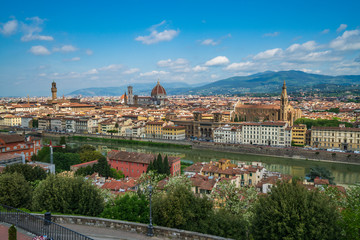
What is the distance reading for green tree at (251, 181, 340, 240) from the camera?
6680mm

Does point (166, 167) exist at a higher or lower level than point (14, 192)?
lower

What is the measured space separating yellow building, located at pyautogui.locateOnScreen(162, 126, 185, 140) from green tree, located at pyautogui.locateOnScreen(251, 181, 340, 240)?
3560 cm

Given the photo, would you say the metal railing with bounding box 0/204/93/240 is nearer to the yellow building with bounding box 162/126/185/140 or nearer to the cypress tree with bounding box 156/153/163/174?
the cypress tree with bounding box 156/153/163/174

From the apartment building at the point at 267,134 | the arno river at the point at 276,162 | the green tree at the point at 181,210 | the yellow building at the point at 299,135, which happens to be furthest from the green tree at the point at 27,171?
the yellow building at the point at 299,135

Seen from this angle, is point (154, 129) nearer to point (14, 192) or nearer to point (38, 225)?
point (14, 192)

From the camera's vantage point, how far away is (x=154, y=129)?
44.4 m

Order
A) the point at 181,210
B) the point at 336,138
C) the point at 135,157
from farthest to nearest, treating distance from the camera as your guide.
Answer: the point at 336,138 → the point at 135,157 → the point at 181,210

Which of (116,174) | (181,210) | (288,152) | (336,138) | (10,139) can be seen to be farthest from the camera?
(336,138)

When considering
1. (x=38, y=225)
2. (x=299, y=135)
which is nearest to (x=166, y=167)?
(x=38, y=225)

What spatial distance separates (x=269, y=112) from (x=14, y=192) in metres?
48.7

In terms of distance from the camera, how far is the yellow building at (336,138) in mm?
32812

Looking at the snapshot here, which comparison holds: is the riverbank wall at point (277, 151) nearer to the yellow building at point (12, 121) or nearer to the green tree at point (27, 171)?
the green tree at point (27, 171)

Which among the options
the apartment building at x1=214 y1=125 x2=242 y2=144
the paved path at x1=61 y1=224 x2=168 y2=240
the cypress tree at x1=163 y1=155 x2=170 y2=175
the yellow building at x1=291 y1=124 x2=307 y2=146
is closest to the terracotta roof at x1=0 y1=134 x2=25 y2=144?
the cypress tree at x1=163 y1=155 x2=170 y2=175

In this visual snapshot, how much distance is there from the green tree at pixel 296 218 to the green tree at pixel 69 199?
13.6 ft
